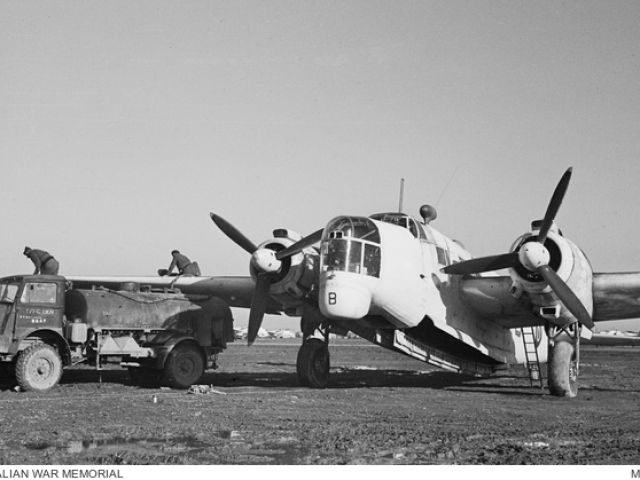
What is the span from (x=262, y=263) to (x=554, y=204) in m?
6.25

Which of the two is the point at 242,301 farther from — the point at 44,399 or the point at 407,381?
the point at 44,399

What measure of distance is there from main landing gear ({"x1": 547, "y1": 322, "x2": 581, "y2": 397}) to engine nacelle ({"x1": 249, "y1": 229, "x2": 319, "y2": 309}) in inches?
210

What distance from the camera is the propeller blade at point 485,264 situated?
1586cm

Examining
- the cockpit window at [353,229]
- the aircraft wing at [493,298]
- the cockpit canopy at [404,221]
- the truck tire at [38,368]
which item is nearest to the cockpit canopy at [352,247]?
the cockpit window at [353,229]

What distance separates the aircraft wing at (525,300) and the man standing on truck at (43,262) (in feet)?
31.1

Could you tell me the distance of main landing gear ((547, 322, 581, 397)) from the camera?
15.9m

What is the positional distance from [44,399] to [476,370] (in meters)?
10.7

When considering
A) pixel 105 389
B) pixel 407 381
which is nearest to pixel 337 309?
pixel 105 389

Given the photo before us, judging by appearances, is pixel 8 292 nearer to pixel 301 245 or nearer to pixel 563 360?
pixel 301 245

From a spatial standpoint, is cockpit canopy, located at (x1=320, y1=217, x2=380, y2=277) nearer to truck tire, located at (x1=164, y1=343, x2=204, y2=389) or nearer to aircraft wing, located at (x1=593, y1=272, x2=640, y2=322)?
truck tire, located at (x1=164, y1=343, x2=204, y2=389)

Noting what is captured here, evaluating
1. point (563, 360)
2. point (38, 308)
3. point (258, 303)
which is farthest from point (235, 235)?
point (563, 360)

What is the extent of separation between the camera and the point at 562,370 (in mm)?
15875

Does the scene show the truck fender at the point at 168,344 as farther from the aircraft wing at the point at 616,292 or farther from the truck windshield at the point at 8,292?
the aircraft wing at the point at 616,292

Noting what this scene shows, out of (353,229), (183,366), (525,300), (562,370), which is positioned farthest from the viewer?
(183,366)
